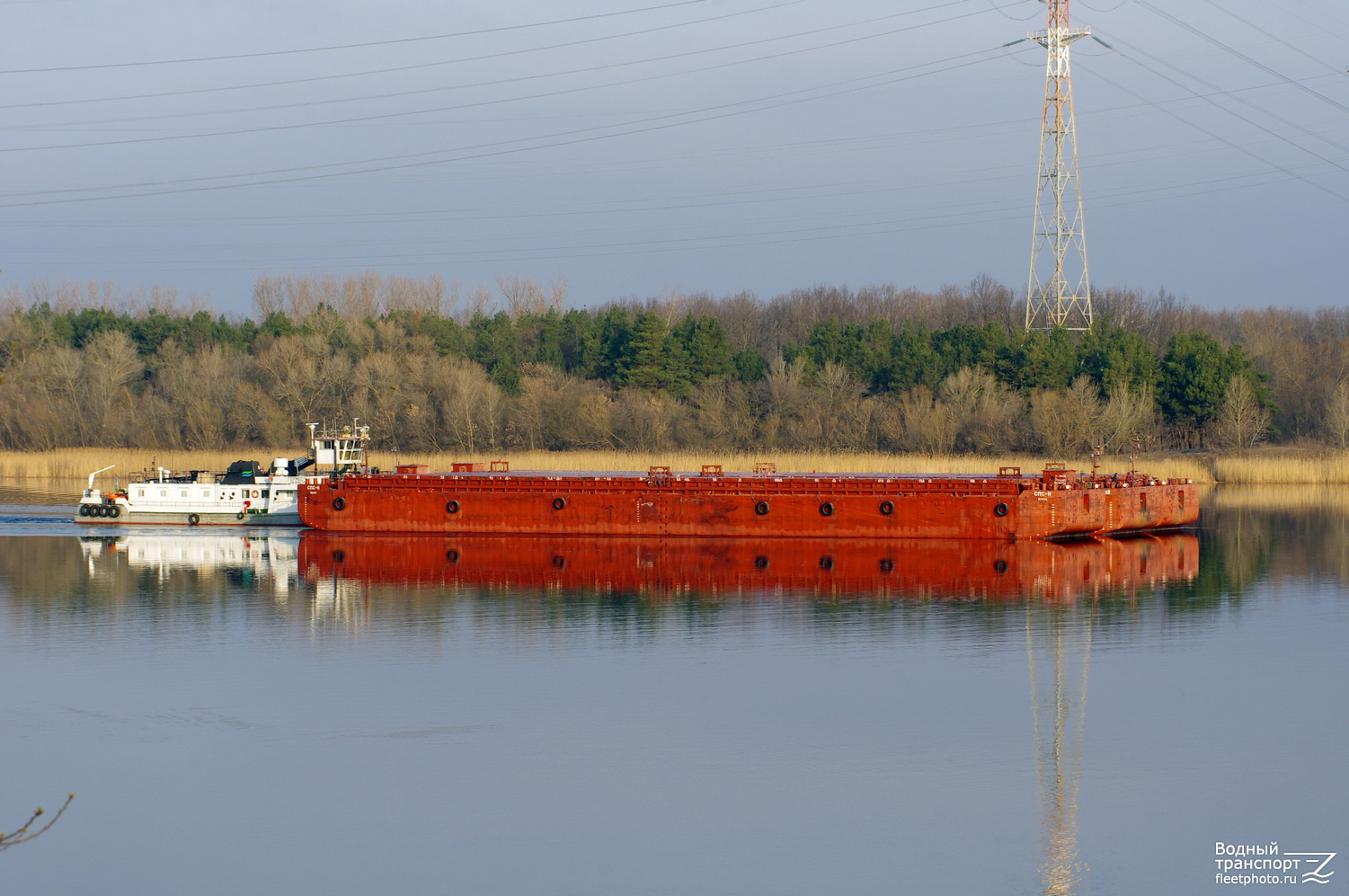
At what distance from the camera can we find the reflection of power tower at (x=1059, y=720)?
15.5 metres

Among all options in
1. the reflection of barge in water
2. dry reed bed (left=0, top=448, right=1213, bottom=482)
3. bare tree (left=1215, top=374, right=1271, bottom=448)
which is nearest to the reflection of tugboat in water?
the reflection of barge in water

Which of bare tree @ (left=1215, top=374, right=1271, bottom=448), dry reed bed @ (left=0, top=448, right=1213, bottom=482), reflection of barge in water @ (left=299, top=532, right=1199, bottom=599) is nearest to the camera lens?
reflection of barge in water @ (left=299, top=532, right=1199, bottom=599)

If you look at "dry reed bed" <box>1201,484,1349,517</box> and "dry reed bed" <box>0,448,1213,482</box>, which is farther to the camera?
"dry reed bed" <box>0,448,1213,482</box>

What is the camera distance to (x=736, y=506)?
1822 inches

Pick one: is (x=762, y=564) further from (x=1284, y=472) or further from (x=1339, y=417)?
(x=1339, y=417)

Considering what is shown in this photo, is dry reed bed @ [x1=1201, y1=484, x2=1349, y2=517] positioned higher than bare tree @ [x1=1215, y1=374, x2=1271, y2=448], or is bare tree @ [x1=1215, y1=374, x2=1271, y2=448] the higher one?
bare tree @ [x1=1215, y1=374, x2=1271, y2=448]

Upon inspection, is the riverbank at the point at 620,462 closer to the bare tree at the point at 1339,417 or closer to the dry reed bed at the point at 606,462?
the dry reed bed at the point at 606,462

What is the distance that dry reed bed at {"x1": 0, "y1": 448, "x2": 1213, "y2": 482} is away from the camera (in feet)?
214

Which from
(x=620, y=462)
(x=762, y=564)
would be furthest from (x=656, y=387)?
(x=762, y=564)

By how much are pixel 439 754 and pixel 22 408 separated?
8042 cm

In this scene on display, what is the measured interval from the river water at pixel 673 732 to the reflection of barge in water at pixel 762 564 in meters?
0.36

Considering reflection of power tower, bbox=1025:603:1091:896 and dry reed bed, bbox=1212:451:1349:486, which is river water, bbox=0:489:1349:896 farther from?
dry reed bed, bbox=1212:451:1349:486

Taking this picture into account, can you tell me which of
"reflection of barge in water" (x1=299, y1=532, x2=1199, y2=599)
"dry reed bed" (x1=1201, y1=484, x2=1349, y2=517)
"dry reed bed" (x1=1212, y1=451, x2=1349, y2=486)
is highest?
"dry reed bed" (x1=1212, y1=451, x2=1349, y2=486)

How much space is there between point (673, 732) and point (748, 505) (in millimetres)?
25762
